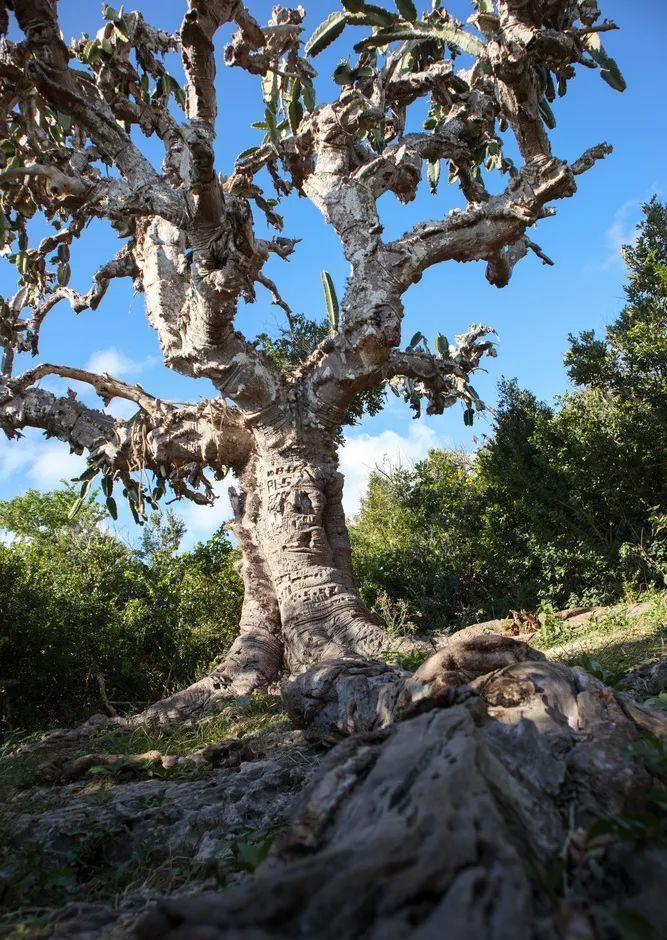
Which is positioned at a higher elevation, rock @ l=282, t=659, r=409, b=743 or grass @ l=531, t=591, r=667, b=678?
rock @ l=282, t=659, r=409, b=743

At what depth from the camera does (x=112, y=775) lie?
3719 mm

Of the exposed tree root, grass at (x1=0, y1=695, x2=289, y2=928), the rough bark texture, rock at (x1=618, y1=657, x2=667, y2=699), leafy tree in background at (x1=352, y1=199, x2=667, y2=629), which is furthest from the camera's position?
leafy tree in background at (x1=352, y1=199, x2=667, y2=629)

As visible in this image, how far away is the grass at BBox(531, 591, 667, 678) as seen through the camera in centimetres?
439

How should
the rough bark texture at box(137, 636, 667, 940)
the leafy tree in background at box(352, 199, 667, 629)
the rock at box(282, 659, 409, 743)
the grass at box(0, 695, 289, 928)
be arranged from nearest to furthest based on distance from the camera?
the rough bark texture at box(137, 636, 667, 940), the grass at box(0, 695, 289, 928), the rock at box(282, 659, 409, 743), the leafy tree in background at box(352, 199, 667, 629)

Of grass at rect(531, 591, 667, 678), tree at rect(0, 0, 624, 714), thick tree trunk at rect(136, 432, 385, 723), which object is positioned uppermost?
tree at rect(0, 0, 624, 714)

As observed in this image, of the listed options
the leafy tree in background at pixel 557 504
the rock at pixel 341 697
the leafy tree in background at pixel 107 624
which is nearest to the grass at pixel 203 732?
the rock at pixel 341 697

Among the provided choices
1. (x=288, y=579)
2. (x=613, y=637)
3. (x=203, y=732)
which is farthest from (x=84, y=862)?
(x=613, y=637)

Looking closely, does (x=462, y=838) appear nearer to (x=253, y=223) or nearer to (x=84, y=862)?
(x=84, y=862)

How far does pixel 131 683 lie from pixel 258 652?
3.70 metres

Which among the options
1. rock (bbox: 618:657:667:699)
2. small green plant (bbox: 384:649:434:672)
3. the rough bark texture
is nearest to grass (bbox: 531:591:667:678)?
rock (bbox: 618:657:667:699)

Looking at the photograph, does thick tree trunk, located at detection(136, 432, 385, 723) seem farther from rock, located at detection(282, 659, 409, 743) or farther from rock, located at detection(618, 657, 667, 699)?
rock, located at detection(618, 657, 667, 699)

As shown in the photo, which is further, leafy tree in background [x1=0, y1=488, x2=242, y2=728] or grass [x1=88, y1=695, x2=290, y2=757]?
leafy tree in background [x1=0, y1=488, x2=242, y2=728]

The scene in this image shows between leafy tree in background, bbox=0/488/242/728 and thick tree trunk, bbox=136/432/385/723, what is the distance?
2015mm

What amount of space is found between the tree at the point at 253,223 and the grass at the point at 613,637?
6.24ft
